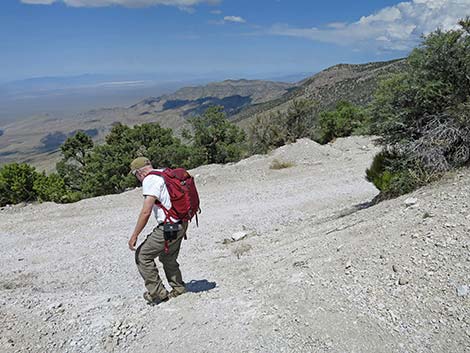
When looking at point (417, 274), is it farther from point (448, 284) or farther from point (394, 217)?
A: point (394, 217)

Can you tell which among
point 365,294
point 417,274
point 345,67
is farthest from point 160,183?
point 345,67

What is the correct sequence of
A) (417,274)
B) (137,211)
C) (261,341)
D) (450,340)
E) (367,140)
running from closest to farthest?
(450,340), (261,341), (417,274), (137,211), (367,140)

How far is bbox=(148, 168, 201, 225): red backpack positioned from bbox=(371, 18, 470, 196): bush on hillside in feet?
16.9

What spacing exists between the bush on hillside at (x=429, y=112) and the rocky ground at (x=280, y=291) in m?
0.60

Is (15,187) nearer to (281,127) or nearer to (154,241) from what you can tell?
(281,127)

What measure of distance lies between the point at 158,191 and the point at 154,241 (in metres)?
0.76

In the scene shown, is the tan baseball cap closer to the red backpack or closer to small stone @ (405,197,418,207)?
the red backpack

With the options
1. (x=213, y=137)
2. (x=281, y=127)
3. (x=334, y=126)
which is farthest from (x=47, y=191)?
(x=334, y=126)

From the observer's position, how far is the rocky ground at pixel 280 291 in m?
4.33

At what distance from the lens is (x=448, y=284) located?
465 cm

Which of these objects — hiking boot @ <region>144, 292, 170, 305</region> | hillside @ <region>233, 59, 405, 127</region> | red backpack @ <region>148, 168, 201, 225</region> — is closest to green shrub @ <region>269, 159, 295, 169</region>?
hiking boot @ <region>144, 292, 170, 305</region>

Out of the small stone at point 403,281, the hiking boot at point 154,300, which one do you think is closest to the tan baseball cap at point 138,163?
the hiking boot at point 154,300

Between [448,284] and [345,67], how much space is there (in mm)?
163242

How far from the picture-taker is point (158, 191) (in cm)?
512
